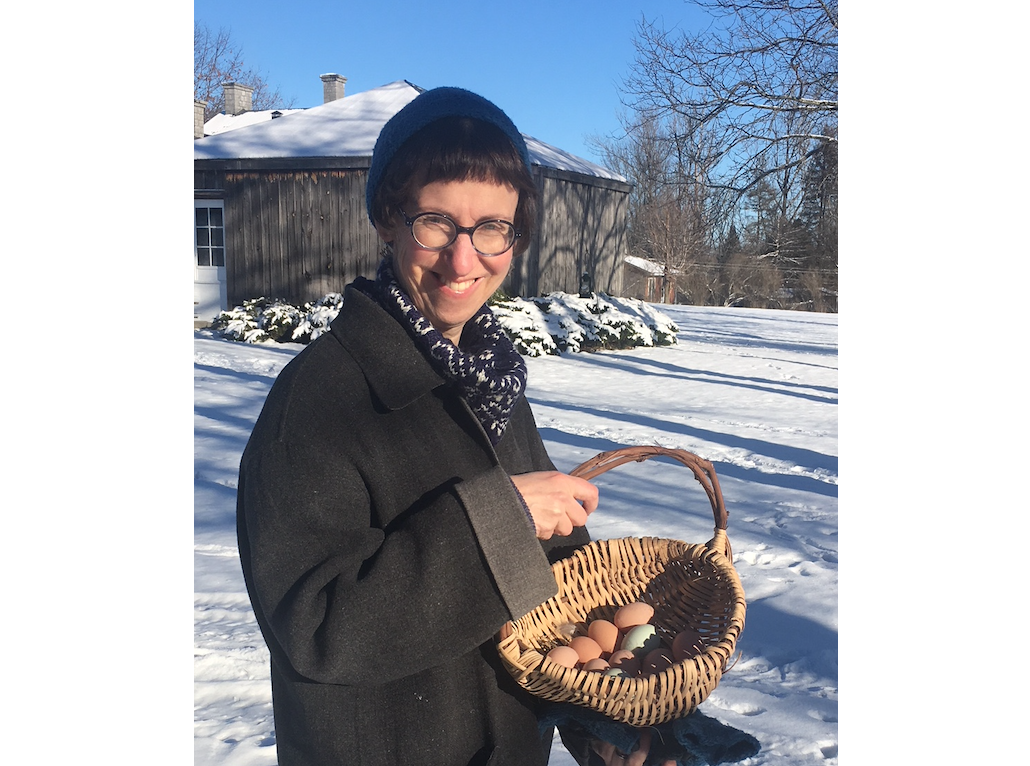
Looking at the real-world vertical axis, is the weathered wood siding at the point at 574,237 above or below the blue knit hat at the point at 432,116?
above

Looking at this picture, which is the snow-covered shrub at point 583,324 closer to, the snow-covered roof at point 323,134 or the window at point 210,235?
the snow-covered roof at point 323,134

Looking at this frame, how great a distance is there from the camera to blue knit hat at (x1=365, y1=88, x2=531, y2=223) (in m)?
1.08

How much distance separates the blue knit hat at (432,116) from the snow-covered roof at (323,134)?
772cm

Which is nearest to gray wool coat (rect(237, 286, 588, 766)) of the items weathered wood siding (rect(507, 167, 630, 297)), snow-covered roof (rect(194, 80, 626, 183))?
snow-covered roof (rect(194, 80, 626, 183))

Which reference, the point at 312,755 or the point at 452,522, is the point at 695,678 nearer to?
the point at 452,522

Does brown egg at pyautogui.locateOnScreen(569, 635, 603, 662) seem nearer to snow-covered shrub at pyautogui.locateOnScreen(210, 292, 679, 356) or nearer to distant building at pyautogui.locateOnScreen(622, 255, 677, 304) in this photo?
snow-covered shrub at pyautogui.locateOnScreen(210, 292, 679, 356)

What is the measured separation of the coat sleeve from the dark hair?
0.39 metres

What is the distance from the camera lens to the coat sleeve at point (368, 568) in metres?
0.92

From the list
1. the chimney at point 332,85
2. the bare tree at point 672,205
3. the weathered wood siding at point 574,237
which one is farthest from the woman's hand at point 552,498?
the chimney at point 332,85

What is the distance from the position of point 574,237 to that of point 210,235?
5.14m

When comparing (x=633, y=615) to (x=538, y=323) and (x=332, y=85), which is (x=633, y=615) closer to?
(x=538, y=323)
